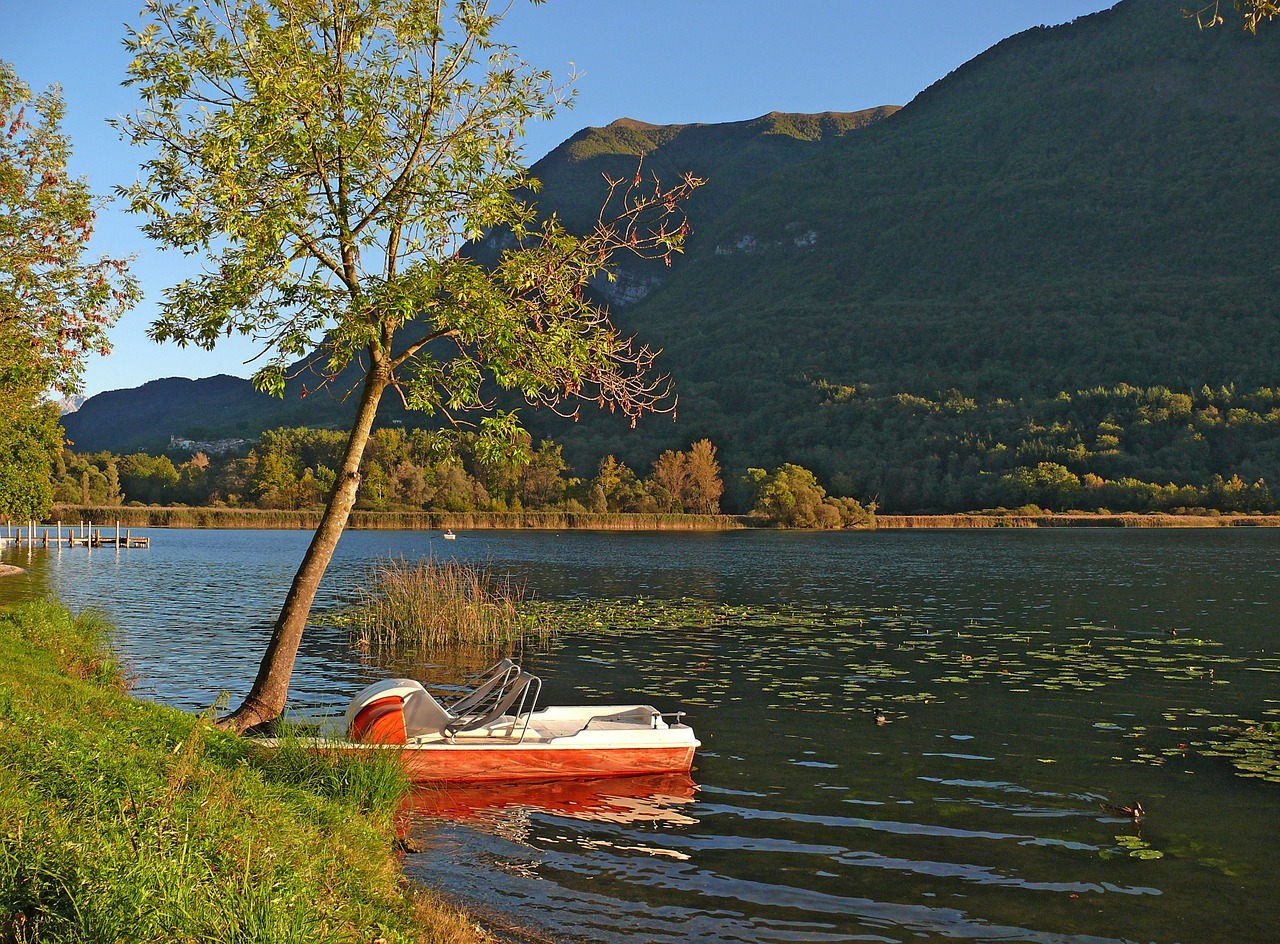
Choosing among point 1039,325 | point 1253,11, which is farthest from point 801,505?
point 1253,11

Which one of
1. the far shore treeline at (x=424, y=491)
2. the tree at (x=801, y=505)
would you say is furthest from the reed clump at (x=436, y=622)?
the tree at (x=801, y=505)

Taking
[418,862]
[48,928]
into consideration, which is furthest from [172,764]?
[48,928]

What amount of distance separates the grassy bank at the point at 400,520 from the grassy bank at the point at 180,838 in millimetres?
100669

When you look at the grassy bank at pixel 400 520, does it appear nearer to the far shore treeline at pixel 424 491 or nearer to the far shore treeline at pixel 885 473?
the far shore treeline at pixel 424 491

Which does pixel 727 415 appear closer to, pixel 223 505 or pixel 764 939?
pixel 223 505

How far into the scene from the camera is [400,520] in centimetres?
11562

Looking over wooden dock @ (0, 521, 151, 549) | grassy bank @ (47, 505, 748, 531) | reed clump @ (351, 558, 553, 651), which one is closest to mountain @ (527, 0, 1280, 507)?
grassy bank @ (47, 505, 748, 531)

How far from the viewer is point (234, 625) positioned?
97.1 feet

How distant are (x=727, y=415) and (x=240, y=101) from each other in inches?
6313

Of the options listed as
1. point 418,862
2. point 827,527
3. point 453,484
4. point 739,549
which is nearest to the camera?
point 418,862

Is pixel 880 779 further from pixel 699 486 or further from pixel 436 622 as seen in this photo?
pixel 699 486

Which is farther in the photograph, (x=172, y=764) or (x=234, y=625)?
(x=234, y=625)

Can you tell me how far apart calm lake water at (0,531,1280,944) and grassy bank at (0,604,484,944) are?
1476mm

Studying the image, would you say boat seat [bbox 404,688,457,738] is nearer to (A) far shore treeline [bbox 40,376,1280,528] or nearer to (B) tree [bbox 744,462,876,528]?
(A) far shore treeline [bbox 40,376,1280,528]
